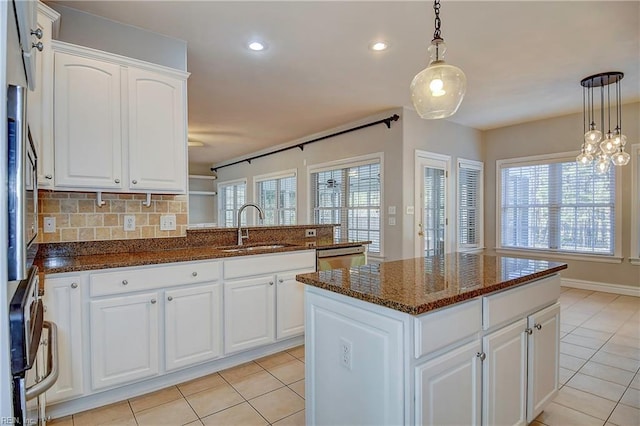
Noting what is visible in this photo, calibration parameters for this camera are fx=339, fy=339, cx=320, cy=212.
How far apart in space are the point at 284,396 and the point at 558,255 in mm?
5008

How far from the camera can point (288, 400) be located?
7.30 feet

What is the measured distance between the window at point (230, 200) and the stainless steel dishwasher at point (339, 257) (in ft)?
17.5

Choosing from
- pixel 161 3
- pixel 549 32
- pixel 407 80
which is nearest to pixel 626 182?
pixel 549 32

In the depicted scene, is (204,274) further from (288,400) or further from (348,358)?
(348,358)

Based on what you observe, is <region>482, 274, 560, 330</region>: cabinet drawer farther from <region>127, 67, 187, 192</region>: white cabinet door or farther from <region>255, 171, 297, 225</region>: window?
<region>255, 171, 297, 225</region>: window

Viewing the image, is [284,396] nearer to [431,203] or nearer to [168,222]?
[168,222]

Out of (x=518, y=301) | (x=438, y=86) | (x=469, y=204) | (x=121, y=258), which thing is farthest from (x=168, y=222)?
(x=469, y=204)

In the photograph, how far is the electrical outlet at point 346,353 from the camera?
4.83 feet

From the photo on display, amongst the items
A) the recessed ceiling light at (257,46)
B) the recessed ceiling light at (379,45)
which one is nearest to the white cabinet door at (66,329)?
the recessed ceiling light at (257,46)

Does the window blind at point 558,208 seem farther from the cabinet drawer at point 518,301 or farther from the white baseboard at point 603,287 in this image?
the cabinet drawer at point 518,301

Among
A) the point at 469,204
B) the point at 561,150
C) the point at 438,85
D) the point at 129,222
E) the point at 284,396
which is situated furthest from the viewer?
the point at 469,204

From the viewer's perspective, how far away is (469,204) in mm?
5867

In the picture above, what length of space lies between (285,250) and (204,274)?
0.73m

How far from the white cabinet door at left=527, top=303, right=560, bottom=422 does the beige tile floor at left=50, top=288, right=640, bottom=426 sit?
8.4 inches
